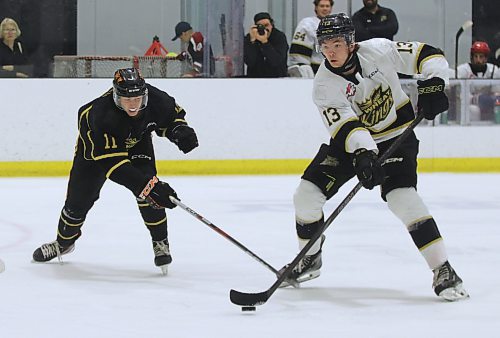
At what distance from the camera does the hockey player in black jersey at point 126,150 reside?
3.57m

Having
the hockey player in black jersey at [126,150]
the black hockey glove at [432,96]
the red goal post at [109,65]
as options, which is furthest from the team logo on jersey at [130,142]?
the red goal post at [109,65]

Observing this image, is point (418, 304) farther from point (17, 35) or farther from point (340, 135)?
point (17, 35)

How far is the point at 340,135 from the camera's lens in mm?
3342

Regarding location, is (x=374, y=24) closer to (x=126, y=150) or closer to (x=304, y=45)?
(x=304, y=45)

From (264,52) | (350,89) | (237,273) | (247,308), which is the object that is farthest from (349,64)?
(264,52)

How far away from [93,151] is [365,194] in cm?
269

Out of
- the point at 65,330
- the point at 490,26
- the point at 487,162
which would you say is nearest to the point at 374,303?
the point at 65,330

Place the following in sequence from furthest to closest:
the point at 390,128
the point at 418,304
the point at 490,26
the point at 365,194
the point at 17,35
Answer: the point at 490,26 → the point at 17,35 → the point at 365,194 → the point at 390,128 → the point at 418,304

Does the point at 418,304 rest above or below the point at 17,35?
below

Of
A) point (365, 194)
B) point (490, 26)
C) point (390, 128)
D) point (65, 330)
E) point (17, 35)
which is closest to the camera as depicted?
point (65, 330)

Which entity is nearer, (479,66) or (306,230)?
(306,230)

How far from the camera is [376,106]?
341cm

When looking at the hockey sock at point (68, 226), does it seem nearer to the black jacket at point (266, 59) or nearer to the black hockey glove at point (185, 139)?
the black hockey glove at point (185, 139)

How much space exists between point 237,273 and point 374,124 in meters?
0.77
